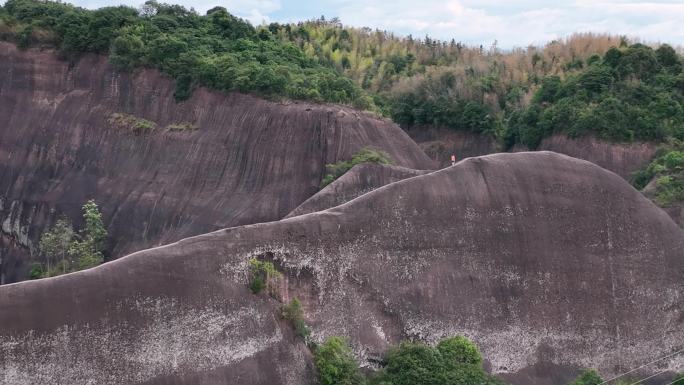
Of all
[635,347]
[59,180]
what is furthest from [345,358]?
[59,180]

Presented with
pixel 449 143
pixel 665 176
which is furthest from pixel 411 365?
pixel 449 143

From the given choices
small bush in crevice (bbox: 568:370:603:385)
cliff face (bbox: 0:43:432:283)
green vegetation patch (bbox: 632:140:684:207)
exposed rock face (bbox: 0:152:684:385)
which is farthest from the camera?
cliff face (bbox: 0:43:432:283)

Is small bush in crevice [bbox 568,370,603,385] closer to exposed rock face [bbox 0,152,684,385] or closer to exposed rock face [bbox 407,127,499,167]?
exposed rock face [bbox 0,152,684,385]

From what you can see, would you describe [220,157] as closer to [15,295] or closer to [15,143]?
[15,143]

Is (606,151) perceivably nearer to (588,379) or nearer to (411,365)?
(588,379)

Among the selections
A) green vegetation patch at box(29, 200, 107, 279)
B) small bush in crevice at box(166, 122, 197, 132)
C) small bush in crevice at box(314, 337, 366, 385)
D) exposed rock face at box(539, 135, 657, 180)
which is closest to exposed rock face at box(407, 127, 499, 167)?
exposed rock face at box(539, 135, 657, 180)

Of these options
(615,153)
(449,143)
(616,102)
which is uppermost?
(616,102)
